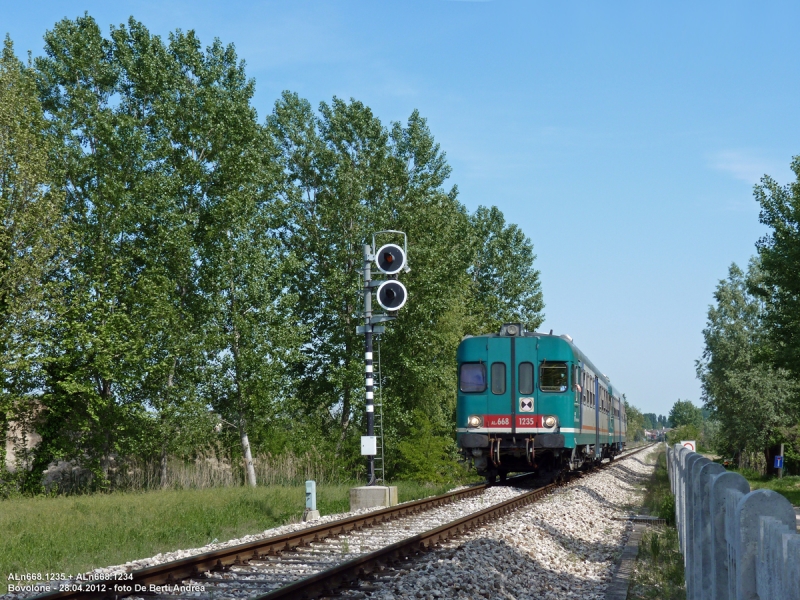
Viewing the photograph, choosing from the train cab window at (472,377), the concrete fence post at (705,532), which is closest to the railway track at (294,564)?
the concrete fence post at (705,532)

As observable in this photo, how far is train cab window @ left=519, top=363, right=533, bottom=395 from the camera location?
20156 mm

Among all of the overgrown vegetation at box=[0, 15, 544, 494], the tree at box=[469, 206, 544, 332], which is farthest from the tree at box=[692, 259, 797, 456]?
the overgrown vegetation at box=[0, 15, 544, 494]

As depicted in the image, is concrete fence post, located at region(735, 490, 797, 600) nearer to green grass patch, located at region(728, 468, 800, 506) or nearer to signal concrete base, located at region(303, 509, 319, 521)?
signal concrete base, located at region(303, 509, 319, 521)

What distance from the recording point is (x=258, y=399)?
2609 cm

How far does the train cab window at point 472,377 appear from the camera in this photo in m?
20.4

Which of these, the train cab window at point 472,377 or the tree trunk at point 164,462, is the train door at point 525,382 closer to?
the train cab window at point 472,377

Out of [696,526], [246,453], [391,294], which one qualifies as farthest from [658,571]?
[246,453]

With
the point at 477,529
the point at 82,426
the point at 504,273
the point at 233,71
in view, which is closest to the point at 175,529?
the point at 477,529

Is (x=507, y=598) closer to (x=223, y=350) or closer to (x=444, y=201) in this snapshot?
(x=223, y=350)

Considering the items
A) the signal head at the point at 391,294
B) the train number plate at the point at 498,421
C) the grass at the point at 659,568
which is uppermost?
the signal head at the point at 391,294

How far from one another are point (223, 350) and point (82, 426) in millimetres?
4370

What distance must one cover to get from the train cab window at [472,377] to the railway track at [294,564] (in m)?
6.12

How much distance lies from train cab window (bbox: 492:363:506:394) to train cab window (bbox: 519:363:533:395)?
0.37m

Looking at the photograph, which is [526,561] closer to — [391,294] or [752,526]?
[752,526]
